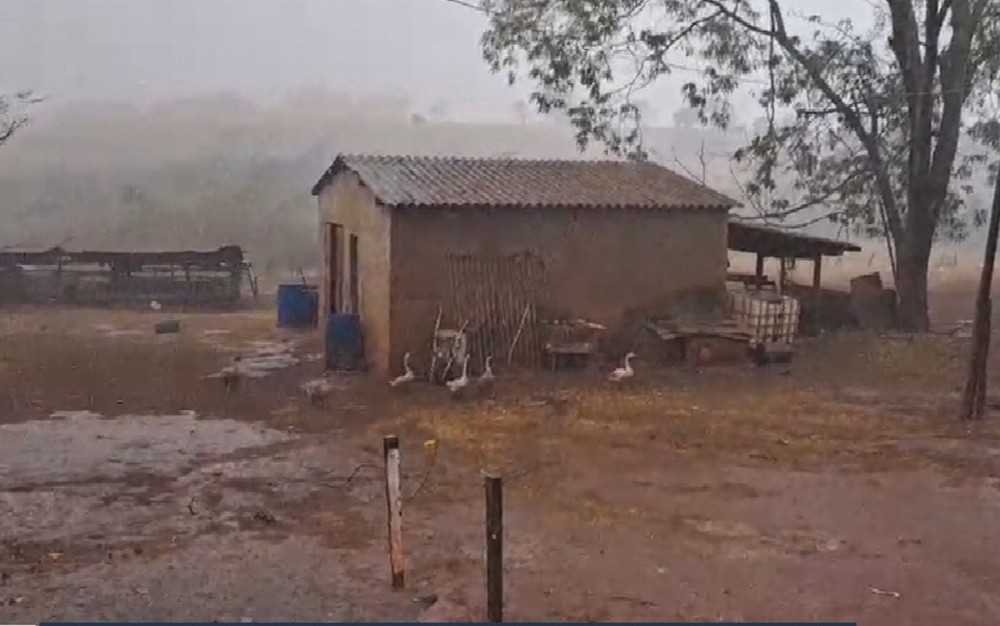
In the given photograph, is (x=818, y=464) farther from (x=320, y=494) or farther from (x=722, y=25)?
(x=722, y=25)

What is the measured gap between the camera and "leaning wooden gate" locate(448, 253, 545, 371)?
55.9 feet

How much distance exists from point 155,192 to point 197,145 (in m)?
7.18

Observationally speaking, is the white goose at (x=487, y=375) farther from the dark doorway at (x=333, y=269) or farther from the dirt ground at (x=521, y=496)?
the dark doorway at (x=333, y=269)

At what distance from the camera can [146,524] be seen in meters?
9.47

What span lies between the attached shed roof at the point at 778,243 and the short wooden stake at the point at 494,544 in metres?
14.9

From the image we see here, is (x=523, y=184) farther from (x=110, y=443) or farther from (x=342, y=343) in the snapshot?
(x=110, y=443)

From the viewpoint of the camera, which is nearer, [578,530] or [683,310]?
[578,530]

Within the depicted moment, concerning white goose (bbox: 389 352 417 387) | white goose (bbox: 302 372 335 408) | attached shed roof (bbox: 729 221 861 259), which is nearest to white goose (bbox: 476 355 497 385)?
white goose (bbox: 389 352 417 387)

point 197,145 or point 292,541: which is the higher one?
point 197,145

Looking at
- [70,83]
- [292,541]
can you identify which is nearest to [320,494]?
[292,541]

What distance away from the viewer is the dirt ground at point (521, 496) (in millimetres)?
7668

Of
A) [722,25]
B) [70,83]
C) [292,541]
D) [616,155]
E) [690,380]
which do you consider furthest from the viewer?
[70,83]

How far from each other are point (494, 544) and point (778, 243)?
51.8ft

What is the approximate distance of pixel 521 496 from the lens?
34.1 feet
